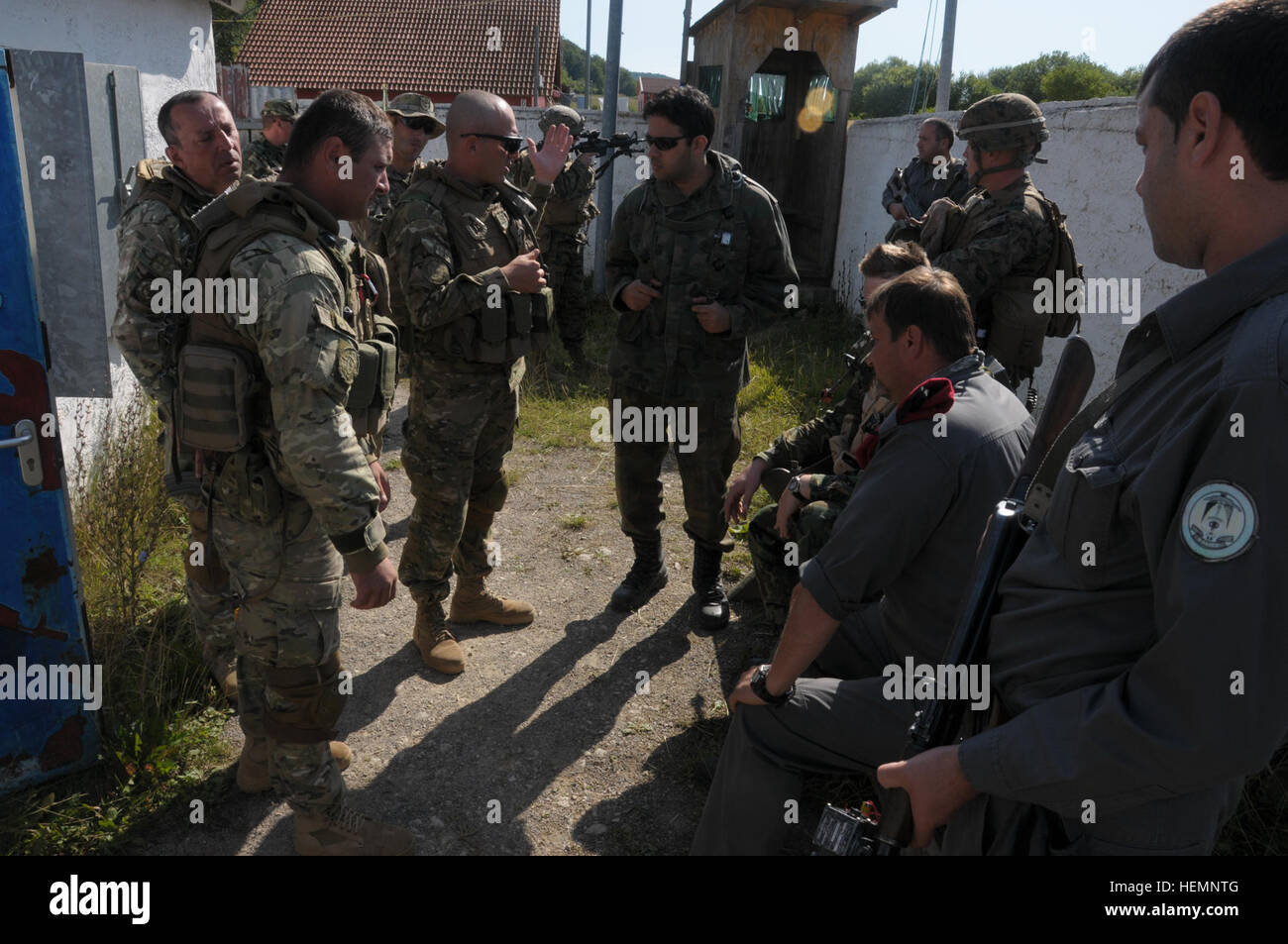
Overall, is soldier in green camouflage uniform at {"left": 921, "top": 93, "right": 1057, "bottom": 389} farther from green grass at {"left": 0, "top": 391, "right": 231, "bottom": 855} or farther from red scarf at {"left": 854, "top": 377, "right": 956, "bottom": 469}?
green grass at {"left": 0, "top": 391, "right": 231, "bottom": 855}

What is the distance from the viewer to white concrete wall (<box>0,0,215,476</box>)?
14.2 ft

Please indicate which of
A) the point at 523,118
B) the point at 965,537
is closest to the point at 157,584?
the point at 965,537

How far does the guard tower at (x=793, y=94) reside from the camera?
33.6 feet

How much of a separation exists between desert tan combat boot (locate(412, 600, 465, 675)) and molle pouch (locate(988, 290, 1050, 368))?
2861mm

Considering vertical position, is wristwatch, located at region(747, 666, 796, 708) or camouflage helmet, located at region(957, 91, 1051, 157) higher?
camouflage helmet, located at region(957, 91, 1051, 157)

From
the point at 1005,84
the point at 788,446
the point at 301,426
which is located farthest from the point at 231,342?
the point at 1005,84

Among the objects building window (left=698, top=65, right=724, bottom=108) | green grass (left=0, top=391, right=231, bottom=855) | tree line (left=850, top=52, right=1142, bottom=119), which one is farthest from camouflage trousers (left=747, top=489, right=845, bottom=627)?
tree line (left=850, top=52, right=1142, bottom=119)

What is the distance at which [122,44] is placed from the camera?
5.07m

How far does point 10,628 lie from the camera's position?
8.69ft

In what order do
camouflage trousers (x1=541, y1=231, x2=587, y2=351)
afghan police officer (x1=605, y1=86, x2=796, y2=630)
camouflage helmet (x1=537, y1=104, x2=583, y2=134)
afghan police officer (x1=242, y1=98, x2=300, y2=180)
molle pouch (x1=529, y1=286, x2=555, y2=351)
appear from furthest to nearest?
camouflage trousers (x1=541, y1=231, x2=587, y2=351), camouflage helmet (x1=537, y1=104, x2=583, y2=134), afghan police officer (x1=242, y1=98, x2=300, y2=180), afghan police officer (x1=605, y1=86, x2=796, y2=630), molle pouch (x1=529, y1=286, x2=555, y2=351)

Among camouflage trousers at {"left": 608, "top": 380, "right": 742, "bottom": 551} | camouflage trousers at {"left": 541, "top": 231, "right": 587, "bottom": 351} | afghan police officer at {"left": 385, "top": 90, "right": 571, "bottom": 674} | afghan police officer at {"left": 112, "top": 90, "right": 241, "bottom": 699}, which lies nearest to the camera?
afghan police officer at {"left": 112, "top": 90, "right": 241, "bottom": 699}

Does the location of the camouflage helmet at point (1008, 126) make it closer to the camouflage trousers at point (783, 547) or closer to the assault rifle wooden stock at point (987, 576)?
the camouflage trousers at point (783, 547)

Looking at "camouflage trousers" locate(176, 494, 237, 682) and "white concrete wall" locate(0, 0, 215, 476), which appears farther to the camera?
"white concrete wall" locate(0, 0, 215, 476)
